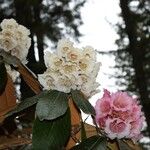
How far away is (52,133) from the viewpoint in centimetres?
146

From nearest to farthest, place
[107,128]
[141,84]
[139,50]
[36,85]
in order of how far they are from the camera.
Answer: [107,128]
[36,85]
[141,84]
[139,50]

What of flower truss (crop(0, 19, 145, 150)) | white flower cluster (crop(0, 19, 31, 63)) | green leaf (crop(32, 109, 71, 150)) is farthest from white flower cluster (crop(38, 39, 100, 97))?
white flower cluster (crop(0, 19, 31, 63))

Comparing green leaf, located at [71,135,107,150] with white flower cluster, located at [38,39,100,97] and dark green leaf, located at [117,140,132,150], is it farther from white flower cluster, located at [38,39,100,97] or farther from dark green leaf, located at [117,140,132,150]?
white flower cluster, located at [38,39,100,97]

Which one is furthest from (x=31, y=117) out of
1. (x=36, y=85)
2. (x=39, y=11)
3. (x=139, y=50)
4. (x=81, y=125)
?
(x=139, y=50)

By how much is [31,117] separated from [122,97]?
0.43 meters

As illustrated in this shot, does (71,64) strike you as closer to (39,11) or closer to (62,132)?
(62,132)

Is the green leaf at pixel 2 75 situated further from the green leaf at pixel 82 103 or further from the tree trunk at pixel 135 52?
the tree trunk at pixel 135 52

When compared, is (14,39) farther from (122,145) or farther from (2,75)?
(122,145)

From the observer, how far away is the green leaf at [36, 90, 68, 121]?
4.58 ft

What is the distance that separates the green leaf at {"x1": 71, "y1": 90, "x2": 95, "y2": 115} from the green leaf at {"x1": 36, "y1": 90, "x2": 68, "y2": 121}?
0.12 feet

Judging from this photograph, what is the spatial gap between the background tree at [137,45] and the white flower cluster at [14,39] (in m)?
8.57

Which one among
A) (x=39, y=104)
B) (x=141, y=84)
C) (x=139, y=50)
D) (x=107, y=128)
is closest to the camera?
(x=39, y=104)

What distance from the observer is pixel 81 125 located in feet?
5.08

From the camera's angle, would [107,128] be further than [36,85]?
No
